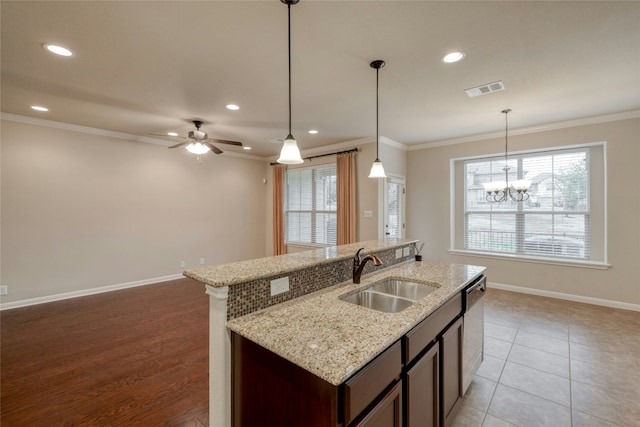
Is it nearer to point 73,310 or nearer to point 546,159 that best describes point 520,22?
point 546,159

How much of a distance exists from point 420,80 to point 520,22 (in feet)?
3.25

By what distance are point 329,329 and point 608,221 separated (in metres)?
5.00

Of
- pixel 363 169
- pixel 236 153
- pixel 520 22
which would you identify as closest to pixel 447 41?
pixel 520 22

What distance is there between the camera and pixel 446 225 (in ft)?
18.0

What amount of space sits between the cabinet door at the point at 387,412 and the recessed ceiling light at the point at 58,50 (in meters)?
3.43

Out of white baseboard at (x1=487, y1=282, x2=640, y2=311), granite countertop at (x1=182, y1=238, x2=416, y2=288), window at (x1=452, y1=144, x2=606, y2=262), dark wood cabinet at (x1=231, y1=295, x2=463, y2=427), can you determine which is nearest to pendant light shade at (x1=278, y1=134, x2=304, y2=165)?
granite countertop at (x1=182, y1=238, x2=416, y2=288)

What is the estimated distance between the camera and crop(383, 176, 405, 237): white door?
5.27m

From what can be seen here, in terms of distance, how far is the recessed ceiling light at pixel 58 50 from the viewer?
2.30 m

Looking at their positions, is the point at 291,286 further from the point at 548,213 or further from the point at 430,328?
the point at 548,213

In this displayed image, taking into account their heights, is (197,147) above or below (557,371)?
above

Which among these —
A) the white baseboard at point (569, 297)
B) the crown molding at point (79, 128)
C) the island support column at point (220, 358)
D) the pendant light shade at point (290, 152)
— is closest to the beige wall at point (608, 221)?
the white baseboard at point (569, 297)

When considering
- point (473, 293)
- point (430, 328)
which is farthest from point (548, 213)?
point (430, 328)

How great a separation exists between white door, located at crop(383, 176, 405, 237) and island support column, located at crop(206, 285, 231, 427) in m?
4.18

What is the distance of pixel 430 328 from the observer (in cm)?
155
